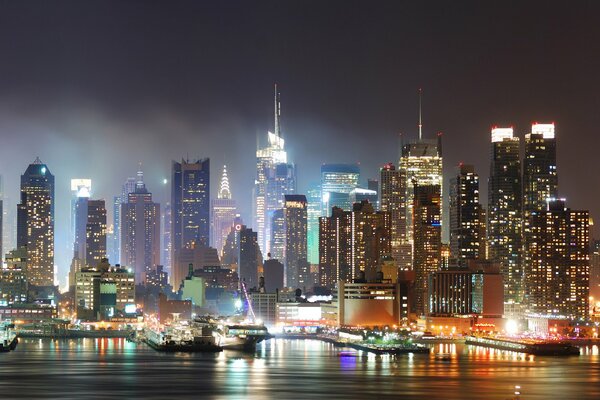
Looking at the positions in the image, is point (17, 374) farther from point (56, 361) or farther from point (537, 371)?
point (537, 371)

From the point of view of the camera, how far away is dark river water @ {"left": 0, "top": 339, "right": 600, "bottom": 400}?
3359 inches

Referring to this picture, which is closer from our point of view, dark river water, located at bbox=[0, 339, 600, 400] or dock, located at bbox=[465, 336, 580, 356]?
dark river water, located at bbox=[0, 339, 600, 400]

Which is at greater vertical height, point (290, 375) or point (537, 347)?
point (537, 347)

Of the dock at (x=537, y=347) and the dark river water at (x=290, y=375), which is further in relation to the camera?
→ the dock at (x=537, y=347)

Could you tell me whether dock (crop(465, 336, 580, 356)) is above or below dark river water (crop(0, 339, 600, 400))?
above

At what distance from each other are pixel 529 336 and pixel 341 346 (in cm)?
2955

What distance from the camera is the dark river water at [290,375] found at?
85.3m

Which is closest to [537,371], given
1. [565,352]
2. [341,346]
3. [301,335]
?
[565,352]

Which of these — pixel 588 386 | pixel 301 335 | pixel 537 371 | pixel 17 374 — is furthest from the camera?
pixel 301 335

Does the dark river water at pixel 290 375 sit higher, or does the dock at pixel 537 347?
the dock at pixel 537 347

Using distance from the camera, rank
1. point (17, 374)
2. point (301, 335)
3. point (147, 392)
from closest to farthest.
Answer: point (147, 392) < point (17, 374) < point (301, 335)

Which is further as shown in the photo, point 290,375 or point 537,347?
point 537,347

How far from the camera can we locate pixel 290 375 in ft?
329

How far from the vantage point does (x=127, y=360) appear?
123 meters
